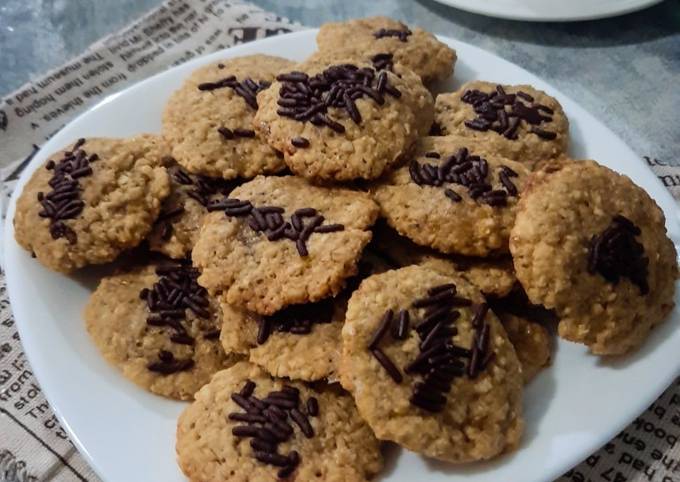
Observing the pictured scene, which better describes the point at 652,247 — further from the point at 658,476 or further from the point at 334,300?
the point at 334,300

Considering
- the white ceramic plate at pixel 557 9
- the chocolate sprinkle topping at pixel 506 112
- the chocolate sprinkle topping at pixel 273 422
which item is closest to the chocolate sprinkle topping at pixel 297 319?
the chocolate sprinkle topping at pixel 273 422

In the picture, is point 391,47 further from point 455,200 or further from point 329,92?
point 455,200

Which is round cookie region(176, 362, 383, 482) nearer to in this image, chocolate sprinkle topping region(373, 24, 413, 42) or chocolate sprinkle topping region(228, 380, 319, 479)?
chocolate sprinkle topping region(228, 380, 319, 479)

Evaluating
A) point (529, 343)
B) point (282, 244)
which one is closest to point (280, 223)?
point (282, 244)

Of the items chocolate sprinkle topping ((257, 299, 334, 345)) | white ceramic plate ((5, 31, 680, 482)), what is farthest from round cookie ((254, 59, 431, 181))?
white ceramic plate ((5, 31, 680, 482))

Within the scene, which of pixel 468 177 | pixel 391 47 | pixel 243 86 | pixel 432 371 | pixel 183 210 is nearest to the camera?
Answer: pixel 432 371

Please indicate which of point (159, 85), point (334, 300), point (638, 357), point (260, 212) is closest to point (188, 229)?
point (260, 212)

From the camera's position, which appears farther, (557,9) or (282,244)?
(557,9)

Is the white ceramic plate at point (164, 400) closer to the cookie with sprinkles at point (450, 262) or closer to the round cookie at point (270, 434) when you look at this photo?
the round cookie at point (270, 434)
